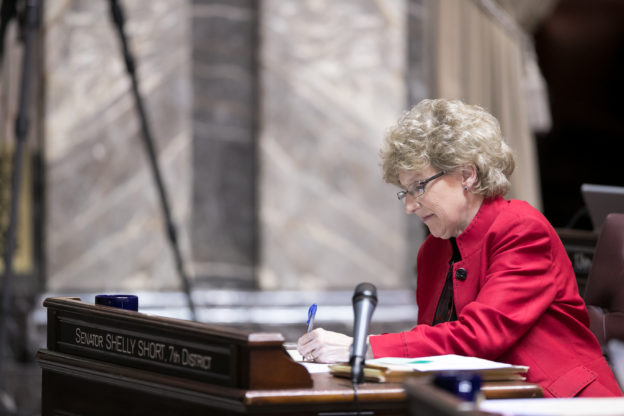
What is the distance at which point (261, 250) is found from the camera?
16.3 feet

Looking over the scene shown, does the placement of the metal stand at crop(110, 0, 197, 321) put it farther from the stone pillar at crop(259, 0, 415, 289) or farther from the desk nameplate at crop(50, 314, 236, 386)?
the desk nameplate at crop(50, 314, 236, 386)

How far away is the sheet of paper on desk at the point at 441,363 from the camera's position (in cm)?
166

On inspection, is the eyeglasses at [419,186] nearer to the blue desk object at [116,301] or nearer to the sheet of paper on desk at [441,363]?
the sheet of paper on desk at [441,363]

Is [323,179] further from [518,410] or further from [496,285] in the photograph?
[518,410]

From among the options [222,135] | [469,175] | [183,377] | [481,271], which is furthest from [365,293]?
[222,135]

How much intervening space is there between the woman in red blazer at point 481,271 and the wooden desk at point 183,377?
0.76 ft

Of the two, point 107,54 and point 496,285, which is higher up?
point 107,54

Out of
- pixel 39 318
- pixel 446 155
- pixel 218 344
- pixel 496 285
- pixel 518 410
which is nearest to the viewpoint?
pixel 518 410

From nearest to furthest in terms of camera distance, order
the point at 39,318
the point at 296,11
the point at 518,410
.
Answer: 1. the point at 518,410
2. the point at 39,318
3. the point at 296,11

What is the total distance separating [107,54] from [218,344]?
11.7 ft

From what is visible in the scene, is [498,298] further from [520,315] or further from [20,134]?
[20,134]

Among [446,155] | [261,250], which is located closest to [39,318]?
[261,250]

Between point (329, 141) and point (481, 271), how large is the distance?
120 inches

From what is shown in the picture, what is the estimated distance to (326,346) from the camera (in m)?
1.83
